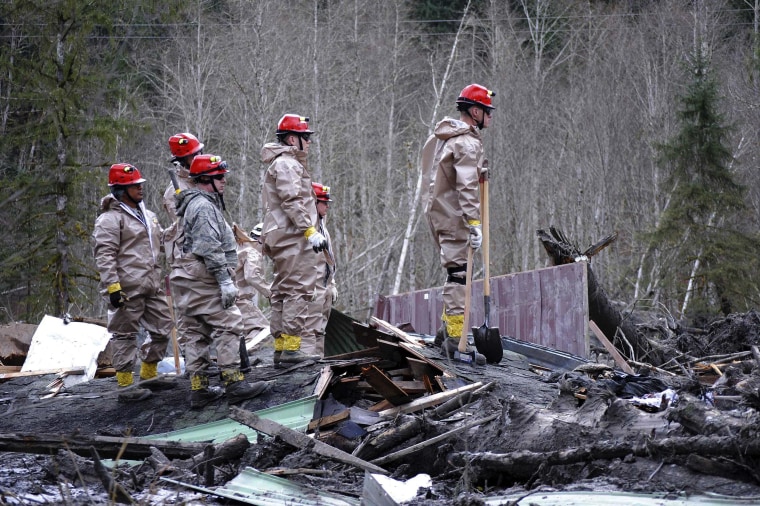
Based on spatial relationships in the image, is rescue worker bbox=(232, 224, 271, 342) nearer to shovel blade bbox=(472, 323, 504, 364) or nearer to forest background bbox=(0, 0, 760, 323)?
shovel blade bbox=(472, 323, 504, 364)

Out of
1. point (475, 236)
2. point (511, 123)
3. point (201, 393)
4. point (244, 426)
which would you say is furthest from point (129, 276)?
point (511, 123)

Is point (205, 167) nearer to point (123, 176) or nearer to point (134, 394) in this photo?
point (123, 176)

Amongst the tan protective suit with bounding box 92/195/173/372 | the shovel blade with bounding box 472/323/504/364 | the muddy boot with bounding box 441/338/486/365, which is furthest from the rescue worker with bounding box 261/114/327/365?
the shovel blade with bounding box 472/323/504/364

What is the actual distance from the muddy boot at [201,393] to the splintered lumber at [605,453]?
3.33 m

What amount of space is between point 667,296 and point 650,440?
18067mm

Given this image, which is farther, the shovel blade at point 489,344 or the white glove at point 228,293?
the shovel blade at point 489,344

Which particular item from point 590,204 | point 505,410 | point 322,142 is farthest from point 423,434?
point 590,204

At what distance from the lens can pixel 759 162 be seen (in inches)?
1033

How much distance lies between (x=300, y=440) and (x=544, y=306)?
20.1 ft

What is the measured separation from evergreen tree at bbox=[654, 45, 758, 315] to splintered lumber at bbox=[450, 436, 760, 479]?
53.4 ft

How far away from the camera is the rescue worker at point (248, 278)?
13023 mm

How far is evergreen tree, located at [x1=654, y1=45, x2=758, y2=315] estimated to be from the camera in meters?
20.6

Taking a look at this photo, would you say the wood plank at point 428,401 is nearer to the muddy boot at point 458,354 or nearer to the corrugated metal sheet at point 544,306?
the muddy boot at point 458,354

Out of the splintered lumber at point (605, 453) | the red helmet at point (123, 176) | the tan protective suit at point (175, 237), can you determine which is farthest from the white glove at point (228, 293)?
the splintered lumber at point (605, 453)
